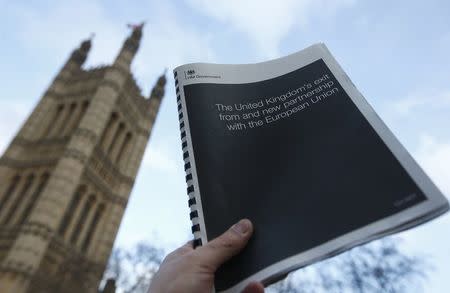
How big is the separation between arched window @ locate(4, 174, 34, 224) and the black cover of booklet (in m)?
21.4

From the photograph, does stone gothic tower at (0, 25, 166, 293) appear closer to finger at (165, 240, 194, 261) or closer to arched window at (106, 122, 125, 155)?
arched window at (106, 122, 125, 155)

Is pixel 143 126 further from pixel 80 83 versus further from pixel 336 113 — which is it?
pixel 336 113

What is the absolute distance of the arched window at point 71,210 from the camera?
65.4ft

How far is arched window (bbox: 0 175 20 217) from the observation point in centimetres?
2073

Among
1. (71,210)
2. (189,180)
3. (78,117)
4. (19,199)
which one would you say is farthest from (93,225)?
(189,180)

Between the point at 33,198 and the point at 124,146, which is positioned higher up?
the point at 124,146

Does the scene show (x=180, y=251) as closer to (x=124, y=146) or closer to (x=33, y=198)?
(x=33, y=198)

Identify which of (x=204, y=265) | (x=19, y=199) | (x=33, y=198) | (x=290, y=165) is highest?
(x=19, y=199)

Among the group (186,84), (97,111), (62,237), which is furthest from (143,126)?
(186,84)

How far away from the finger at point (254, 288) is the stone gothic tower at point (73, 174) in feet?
59.1

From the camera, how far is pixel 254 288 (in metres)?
1.09

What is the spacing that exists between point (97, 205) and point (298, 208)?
2300 centimetres

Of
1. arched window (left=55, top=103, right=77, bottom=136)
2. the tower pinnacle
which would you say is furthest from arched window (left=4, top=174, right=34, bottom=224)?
the tower pinnacle

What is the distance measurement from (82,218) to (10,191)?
13.5 feet
